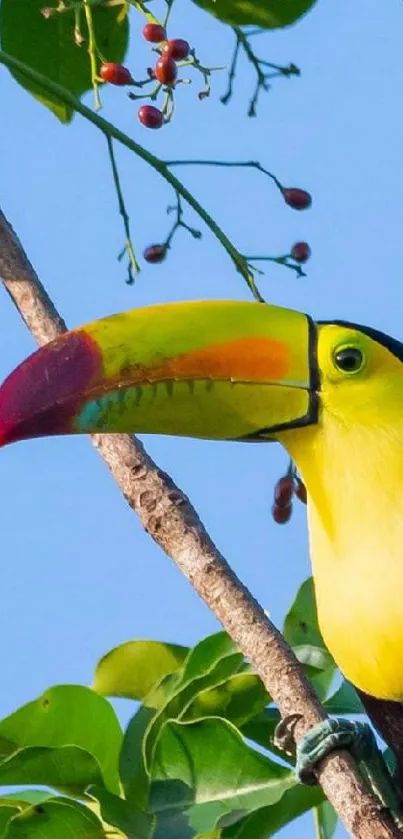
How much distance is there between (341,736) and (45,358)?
724 millimetres

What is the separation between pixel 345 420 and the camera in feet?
9.16

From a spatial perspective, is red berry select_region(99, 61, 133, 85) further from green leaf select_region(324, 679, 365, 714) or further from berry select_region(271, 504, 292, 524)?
green leaf select_region(324, 679, 365, 714)

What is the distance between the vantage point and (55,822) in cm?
253

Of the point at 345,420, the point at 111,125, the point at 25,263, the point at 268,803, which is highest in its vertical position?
the point at 111,125

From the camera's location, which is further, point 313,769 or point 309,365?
point 309,365

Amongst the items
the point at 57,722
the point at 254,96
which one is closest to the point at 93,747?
the point at 57,722

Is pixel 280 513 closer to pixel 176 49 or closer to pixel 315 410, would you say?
pixel 315 410

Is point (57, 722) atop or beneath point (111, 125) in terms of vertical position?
beneath

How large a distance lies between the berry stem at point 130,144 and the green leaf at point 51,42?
14.0 inches

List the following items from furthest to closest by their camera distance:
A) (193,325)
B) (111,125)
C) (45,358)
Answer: (111,125), (193,325), (45,358)

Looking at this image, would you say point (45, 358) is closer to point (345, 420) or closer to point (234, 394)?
point (234, 394)

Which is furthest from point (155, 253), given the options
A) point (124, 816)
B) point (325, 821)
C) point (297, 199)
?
point (124, 816)

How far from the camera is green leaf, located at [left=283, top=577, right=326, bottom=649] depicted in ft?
10.0

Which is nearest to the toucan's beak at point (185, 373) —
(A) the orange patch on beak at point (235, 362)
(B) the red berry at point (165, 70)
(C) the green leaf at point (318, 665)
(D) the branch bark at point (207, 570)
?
(A) the orange patch on beak at point (235, 362)
